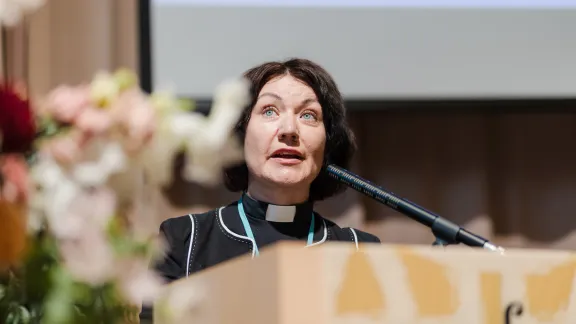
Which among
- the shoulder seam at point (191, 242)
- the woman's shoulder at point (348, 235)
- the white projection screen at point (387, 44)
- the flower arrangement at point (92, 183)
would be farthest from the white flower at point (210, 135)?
the white projection screen at point (387, 44)

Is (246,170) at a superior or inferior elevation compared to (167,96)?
inferior

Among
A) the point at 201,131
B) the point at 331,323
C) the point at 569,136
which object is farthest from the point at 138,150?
the point at 569,136

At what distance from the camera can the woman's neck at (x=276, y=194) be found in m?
1.35

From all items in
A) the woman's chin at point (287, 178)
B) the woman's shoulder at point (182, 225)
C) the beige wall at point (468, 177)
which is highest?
the woman's chin at point (287, 178)

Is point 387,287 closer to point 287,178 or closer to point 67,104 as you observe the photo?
point 67,104

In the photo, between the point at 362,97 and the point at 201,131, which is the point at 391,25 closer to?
the point at 362,97

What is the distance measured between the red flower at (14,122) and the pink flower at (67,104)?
0.08ft

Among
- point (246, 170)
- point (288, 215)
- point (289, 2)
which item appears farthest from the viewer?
point (289, 2)

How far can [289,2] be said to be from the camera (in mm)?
2205

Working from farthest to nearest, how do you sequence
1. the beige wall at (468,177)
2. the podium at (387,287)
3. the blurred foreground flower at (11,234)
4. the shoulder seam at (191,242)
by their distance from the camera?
the beige wall at (468,177) < the shoulder seam at (191,242) < the podium at (387,287) < the blurred foreground flower at (11,234)

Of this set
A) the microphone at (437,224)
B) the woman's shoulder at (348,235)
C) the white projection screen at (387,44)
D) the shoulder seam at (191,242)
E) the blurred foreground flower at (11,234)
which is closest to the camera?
the blurred foreground flower at (11,234)

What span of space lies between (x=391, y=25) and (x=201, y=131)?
73.9 inches

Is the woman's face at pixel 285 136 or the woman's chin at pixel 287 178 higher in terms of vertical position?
the woman's face at pixel 285 136

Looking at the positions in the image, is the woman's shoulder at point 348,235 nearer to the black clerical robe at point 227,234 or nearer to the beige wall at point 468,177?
the black clerical robe at point 227,234
